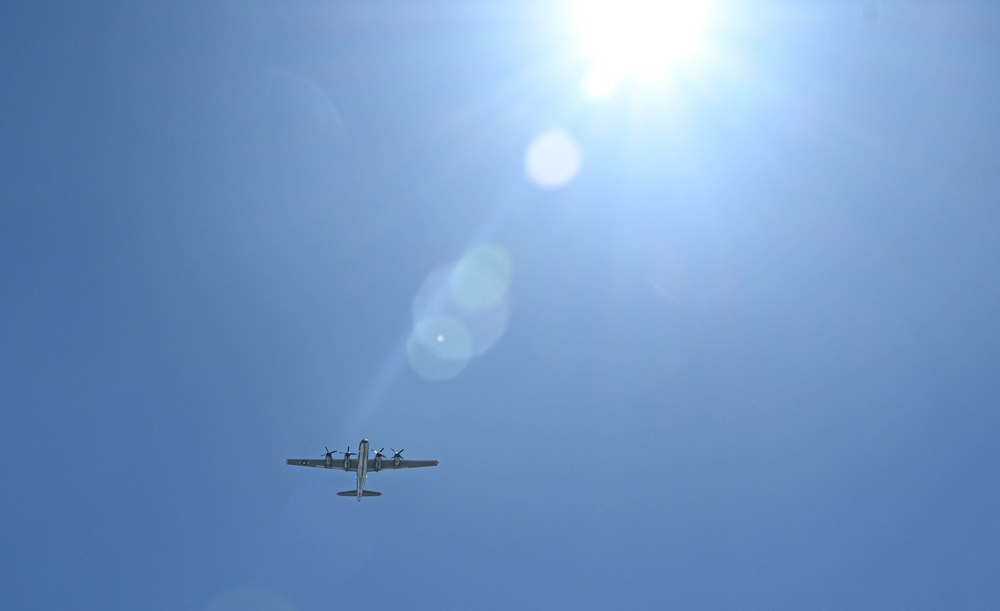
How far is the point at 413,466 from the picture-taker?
490ft

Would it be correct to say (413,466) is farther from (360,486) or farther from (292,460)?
(292,460)

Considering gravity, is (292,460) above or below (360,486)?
above

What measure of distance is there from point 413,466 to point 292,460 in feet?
88.7

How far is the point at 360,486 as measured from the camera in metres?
140

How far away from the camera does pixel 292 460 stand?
5940 inches

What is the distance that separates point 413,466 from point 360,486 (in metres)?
13.4

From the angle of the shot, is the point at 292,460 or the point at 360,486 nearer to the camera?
the point at 360,486

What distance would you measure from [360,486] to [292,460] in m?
20.4

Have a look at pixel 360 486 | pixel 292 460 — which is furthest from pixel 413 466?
pixel 292 460
